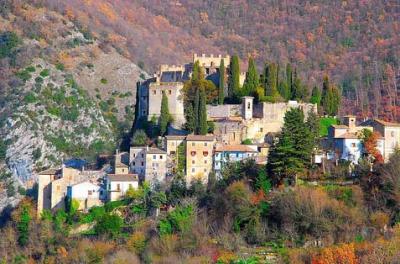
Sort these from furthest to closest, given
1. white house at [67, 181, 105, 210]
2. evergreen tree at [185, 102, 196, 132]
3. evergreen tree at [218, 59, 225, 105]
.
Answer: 1. evergreen tree at [218, 59, 225, 105]
2. evergreen tree at [185, 102, 196, 132]
3. white house at [67, 181, 105, 210]

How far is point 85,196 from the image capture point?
7288 cm

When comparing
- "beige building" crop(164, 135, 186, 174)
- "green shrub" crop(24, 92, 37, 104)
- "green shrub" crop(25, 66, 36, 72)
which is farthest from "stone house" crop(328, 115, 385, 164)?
"green shrub" crop(25, 66, 36, 72)

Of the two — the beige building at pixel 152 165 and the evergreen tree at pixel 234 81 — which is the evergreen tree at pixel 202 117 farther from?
the evergreen tree at pixel 234 81

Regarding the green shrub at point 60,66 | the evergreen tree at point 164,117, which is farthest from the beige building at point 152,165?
the green shrub at point 60,66

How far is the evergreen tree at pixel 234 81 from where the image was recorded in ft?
257

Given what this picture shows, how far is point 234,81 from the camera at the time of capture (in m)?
79.1

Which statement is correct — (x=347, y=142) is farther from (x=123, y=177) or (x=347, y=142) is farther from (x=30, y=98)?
(x=30, y=98)

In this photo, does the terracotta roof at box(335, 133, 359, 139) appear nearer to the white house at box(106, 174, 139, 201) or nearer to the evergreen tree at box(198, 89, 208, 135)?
the evergreen tree at box(198, 89, 208, 135)

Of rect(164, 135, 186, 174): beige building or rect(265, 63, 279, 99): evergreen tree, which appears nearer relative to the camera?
rect(164, 135, 186, 174): beige building

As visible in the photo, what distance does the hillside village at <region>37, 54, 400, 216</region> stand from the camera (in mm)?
72438

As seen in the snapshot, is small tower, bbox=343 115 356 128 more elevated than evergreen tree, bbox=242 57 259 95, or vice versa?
evergreen tree, bbox=242 57 259 95

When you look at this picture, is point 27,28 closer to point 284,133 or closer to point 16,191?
point 16,191

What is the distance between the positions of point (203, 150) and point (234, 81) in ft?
24.6

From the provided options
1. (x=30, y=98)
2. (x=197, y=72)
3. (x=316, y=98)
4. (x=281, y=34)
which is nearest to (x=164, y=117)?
(x=197, y=72)
